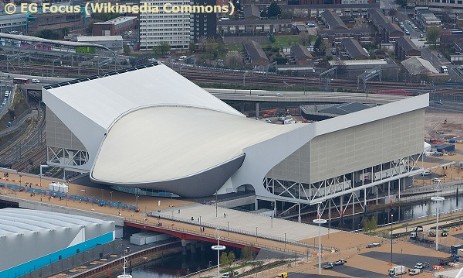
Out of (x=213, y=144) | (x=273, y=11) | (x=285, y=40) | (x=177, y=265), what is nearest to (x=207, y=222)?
(x=177, y=265)

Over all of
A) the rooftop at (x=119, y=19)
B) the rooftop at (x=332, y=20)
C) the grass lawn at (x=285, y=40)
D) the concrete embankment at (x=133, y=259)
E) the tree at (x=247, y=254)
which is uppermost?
the rooftop at (x=332, y=20)

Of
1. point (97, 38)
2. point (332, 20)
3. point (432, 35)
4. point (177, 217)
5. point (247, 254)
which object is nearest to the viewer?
point (247, 254)

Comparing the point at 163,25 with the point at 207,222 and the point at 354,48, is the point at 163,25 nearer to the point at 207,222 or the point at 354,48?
the point at 354,48

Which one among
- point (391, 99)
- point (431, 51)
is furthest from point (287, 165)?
point (431, 51)

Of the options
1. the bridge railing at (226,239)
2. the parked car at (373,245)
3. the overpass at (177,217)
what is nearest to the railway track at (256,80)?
the overpass at (177,217)

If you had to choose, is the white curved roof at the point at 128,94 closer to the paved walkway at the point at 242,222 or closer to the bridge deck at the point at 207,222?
the bridge deck at the point at 207,222

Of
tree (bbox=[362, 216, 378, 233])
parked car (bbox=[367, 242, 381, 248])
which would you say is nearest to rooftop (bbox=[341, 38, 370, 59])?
tree (bbox=[362, 216, 378, 233])

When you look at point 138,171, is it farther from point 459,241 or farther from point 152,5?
point 152,5
